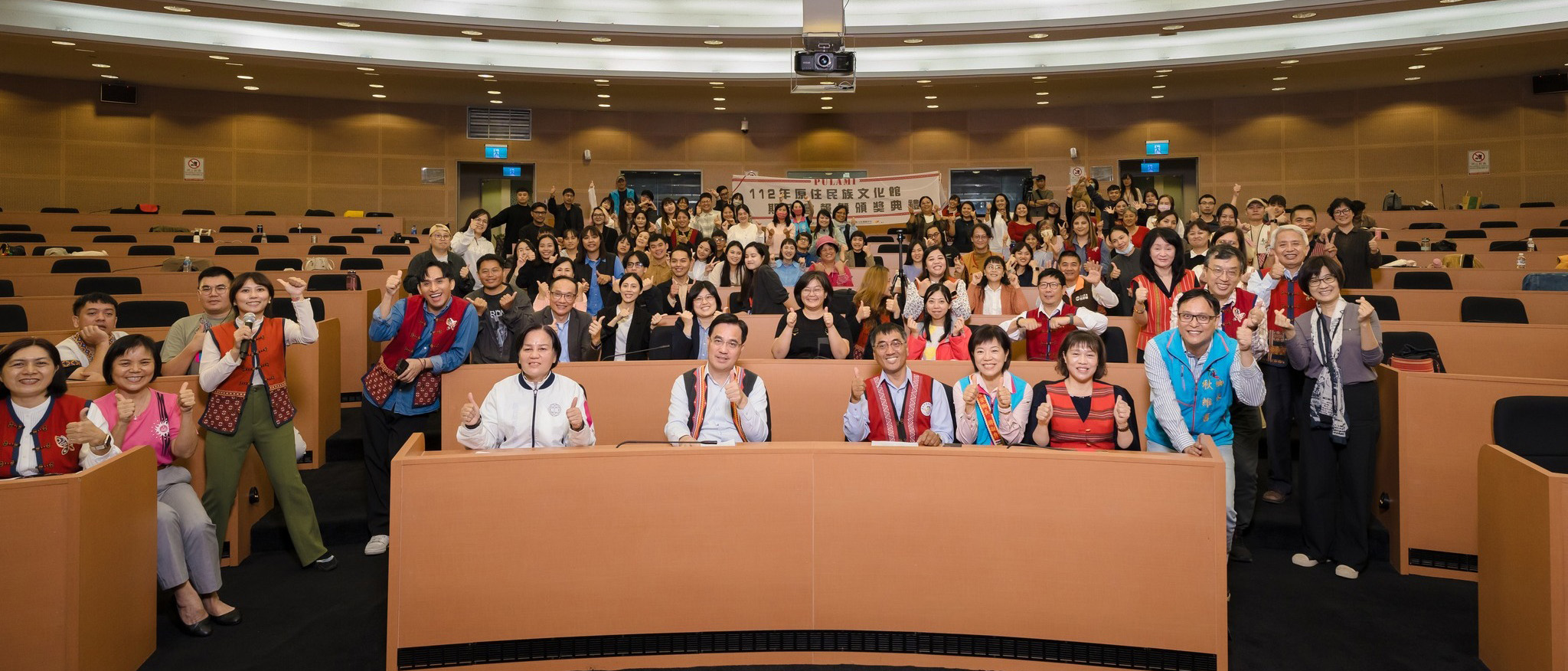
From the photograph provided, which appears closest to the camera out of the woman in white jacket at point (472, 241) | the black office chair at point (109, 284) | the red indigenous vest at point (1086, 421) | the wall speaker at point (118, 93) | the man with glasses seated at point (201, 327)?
the red indigenous vest at point (1086, 421)

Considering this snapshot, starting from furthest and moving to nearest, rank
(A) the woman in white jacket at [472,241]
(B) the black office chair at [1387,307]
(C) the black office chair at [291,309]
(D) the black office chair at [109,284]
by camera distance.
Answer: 1. (A) the woman in white jacket at [472,241]
2. (D) the black office chair at [109,284]
3. (C) the black office chair at [291,309]
4. (B) the black office chair at [1387,307]

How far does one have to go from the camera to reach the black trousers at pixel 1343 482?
140 inches

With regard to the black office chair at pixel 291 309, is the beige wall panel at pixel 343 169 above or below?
above

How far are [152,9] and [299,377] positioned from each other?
5.75m

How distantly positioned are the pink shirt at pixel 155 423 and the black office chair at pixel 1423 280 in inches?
287

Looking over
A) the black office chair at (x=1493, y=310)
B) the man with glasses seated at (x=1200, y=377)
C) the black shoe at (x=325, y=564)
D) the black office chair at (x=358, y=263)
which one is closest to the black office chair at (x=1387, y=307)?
the black office chair at (x=1493, y=310)

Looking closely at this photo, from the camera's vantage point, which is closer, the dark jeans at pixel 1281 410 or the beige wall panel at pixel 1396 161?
the dark jeans at pixel 1281 410

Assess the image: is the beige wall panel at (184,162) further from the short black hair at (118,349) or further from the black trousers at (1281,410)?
the black trousers at (1281,410)

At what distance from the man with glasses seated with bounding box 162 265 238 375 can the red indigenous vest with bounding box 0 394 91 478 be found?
0.70 metres

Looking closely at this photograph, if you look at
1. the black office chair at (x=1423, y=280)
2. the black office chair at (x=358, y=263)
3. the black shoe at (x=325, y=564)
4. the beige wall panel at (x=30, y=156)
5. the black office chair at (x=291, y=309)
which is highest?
the beige wall panel at (x=30, y=156)

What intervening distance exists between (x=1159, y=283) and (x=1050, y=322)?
24.2 inches

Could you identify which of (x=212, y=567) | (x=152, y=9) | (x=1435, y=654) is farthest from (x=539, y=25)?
(x=1435, y=654)

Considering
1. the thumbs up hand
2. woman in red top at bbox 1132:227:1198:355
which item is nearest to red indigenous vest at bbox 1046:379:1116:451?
woman in red top at bbox 1132:227:1198:355

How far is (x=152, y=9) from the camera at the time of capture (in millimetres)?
8039
